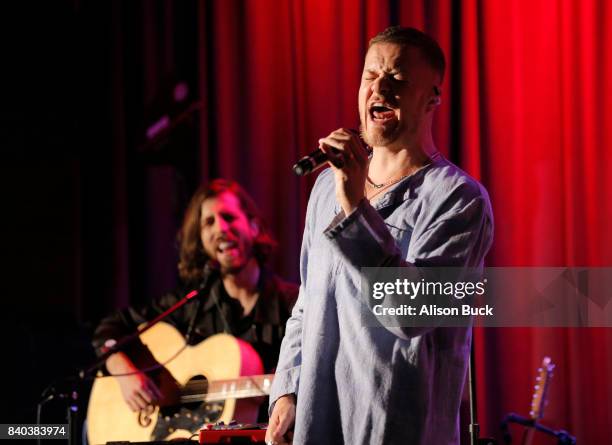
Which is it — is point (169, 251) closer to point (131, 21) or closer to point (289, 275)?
point (289, 275)

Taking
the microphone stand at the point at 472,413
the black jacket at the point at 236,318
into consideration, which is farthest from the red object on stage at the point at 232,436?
the black jacket at the point at 236,318

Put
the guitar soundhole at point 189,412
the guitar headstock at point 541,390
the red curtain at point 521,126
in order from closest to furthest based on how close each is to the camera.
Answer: the guitar headstock at point 541,390
the red curtain at point 521,126
the guitar soundhole at point 189,412

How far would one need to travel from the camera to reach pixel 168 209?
4.31 meters

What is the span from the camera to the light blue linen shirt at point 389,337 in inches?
60.2

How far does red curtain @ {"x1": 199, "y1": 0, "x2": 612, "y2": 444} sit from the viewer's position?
3.14 metres

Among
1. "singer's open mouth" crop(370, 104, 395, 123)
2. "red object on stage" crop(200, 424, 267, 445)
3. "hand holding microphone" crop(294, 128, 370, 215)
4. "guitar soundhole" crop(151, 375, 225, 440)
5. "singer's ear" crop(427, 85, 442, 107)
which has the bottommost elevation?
"guitar soundhole" crop(151, 375, 225, 440)

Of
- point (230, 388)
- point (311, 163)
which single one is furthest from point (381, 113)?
point (230, 388)

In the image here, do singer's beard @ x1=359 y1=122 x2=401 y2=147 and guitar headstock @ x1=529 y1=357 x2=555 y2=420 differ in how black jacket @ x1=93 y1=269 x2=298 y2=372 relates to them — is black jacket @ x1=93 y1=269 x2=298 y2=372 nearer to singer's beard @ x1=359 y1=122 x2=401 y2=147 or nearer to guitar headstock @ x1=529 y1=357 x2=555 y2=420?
guitar headstock @ x1=529 y1=357 x2=555 y2=420

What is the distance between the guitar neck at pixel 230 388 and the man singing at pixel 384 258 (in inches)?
53.6

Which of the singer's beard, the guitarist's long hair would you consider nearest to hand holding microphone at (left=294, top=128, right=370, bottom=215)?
the singer's beard

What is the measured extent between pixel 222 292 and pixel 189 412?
54 centimetres

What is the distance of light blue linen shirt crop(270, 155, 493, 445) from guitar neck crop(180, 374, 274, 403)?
148 cm

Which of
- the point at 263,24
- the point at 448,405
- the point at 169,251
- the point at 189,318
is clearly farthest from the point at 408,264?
the point at 169,251

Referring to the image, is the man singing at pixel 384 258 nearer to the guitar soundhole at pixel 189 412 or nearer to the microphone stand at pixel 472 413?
the microphone stand at pixel 472 413
